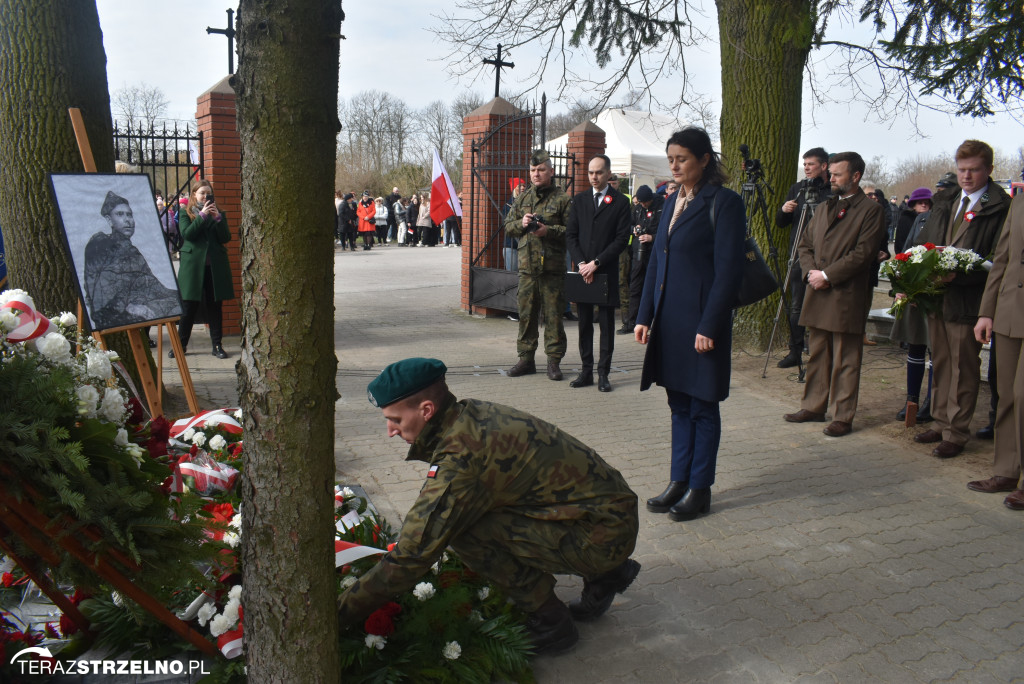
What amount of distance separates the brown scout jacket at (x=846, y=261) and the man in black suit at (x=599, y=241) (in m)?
1.79

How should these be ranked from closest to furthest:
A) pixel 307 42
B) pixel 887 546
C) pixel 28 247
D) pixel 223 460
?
pixel 307 42 < pixel 887 546 < pixel 223 460 < pixel 28 247

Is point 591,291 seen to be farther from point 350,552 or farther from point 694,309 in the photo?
point 350,552

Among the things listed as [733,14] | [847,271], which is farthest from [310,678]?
[733,14]

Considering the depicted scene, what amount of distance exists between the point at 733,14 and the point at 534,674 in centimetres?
804

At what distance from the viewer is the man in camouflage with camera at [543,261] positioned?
800 centimetres

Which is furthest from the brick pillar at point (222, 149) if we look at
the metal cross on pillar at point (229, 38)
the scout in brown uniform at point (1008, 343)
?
the scout in brown uniform at point (1008, 343)

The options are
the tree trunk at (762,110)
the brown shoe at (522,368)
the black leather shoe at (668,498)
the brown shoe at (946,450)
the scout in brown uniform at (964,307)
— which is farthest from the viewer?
the tree trunk at (762,110)

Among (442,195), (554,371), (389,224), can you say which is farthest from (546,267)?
(389,224)

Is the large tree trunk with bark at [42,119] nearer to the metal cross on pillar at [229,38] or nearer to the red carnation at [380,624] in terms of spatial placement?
the red carnation at [380,624]

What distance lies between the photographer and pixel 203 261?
344 inches

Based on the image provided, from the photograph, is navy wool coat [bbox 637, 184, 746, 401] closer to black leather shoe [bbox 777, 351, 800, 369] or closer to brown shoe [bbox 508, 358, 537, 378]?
brown shoe [bbox 508, 358, 537, 378]

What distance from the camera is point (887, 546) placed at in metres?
4.39

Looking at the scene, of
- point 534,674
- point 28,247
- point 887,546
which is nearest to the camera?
point 534,674

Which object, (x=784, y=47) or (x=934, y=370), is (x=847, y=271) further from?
(x=784, y=47)
